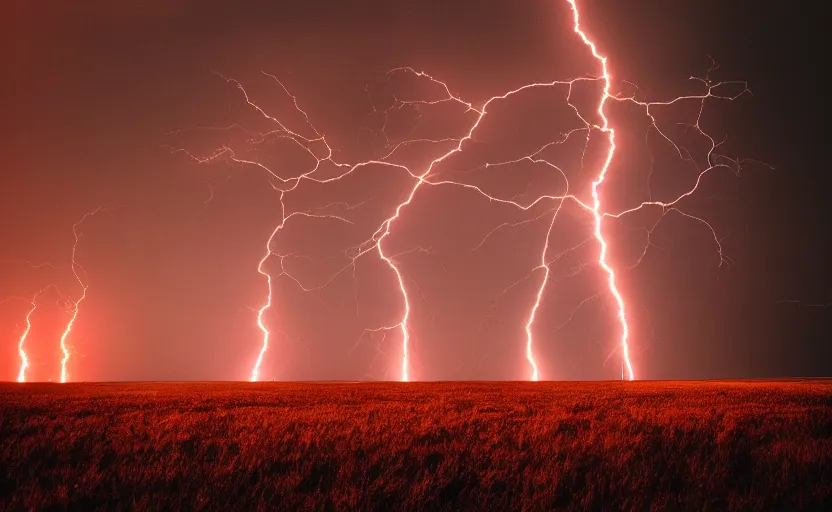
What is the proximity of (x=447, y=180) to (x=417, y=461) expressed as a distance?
1228 centimetres

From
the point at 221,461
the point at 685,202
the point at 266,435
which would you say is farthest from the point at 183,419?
the point at 685,202

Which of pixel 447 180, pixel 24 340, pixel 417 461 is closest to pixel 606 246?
pixel 447 180

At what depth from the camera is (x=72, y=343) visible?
49.5ft

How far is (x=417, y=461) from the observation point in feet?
10.1

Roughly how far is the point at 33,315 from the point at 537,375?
13.2 m

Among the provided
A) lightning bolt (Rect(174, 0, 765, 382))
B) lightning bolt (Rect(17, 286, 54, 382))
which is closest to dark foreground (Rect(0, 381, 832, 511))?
lightning bolt (Rect(174, 0, 765, 382))

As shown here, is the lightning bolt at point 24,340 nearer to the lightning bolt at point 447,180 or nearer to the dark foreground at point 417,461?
the lightning bolt at point 447,180

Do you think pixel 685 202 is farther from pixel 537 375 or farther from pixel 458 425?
pixel 458 425

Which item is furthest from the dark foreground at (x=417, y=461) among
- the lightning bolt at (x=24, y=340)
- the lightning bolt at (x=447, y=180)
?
the lightning bolt at (x=24, y=340)

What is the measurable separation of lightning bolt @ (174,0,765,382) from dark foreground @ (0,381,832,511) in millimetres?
9191

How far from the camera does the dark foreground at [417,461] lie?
7.57 ft

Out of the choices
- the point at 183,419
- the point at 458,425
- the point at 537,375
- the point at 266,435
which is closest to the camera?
the point at 266,435

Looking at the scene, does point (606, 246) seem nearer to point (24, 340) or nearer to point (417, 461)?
point (417, 461)

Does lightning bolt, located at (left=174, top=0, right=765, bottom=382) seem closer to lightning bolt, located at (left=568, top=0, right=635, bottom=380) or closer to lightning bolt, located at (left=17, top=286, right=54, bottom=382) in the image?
lightning bolt, located at (left=568, top=0, right=635, bottom=380)
